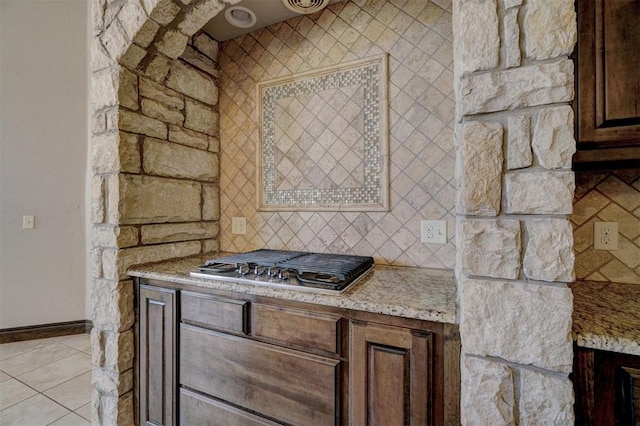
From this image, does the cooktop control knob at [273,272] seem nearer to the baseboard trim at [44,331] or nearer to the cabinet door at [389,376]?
the cabinet door at [389,376]

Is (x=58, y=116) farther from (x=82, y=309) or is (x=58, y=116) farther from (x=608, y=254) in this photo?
(x=608, y=254)

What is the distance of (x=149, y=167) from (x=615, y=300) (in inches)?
90.0

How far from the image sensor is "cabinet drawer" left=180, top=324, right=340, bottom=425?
113 cm

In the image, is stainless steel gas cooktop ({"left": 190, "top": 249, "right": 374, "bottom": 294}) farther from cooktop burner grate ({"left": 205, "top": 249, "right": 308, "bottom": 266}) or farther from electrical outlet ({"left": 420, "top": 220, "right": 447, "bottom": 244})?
electrical outlet ({"left": 420, "top": 220, "right": 447, "bottom": 244})

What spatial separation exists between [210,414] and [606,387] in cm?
151

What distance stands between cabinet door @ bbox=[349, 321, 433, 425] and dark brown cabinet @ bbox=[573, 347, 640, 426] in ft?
1.34

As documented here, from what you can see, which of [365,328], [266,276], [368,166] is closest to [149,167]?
[266,276]

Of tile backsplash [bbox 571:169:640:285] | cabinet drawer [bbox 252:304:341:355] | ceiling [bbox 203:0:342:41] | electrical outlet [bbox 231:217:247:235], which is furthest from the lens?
electrical outlet [bbox 231:217:247:235]

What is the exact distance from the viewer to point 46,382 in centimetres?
222

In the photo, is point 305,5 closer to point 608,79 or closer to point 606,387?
point 608,79

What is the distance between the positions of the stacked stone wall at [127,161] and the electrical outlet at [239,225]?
401mm

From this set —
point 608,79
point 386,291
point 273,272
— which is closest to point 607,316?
point 386,291

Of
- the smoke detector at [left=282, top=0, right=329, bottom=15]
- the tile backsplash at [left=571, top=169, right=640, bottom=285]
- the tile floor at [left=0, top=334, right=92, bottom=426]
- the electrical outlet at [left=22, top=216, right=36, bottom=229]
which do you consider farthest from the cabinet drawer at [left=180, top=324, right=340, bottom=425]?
the electrical outlet at [left=22, top=216, right=36, bottom=229]

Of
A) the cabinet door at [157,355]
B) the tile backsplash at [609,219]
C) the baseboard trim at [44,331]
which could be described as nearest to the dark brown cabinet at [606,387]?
the tile backsplash at [609,219]
